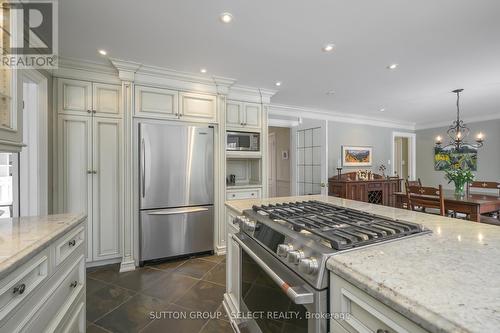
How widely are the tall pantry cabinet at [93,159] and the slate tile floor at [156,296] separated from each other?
0.47 m

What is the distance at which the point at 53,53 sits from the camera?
2.27m

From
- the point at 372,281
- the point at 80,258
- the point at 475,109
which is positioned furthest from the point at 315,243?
the point at 475,109

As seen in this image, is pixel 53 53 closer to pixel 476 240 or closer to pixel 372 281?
pixel 372 281

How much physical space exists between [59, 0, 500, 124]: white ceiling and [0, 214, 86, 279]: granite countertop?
5.18 ft

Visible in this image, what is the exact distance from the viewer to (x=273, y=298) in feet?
3.48

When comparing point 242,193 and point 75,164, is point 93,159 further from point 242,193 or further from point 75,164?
point 242,193

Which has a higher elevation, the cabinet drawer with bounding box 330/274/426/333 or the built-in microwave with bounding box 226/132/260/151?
the built-in microwave with bounding box 226/132/260/151

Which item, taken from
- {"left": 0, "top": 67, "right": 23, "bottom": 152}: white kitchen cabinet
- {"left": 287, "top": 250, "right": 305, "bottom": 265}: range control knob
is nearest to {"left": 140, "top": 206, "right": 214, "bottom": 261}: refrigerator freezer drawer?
{"left": 0, "top": 67, "right": 23, "bottom": 152}: white kitchen cabinet

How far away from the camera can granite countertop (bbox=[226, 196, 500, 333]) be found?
0.47 m

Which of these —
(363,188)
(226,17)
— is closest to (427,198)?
(363,188)

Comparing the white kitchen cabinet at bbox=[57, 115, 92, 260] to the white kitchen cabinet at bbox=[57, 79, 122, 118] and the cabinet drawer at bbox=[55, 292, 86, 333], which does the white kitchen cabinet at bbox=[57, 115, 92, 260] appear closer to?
the white kitchen cabinet at bbox=[57, 79, 122, 118]

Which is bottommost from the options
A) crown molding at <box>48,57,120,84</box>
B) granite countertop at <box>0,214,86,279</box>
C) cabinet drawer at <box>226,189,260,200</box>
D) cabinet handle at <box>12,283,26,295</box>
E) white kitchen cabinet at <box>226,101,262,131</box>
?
cabinet handle at <box>12,283,26,295</box>

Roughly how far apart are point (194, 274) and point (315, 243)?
6.67 ft

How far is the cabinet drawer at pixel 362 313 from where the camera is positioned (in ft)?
1.82
